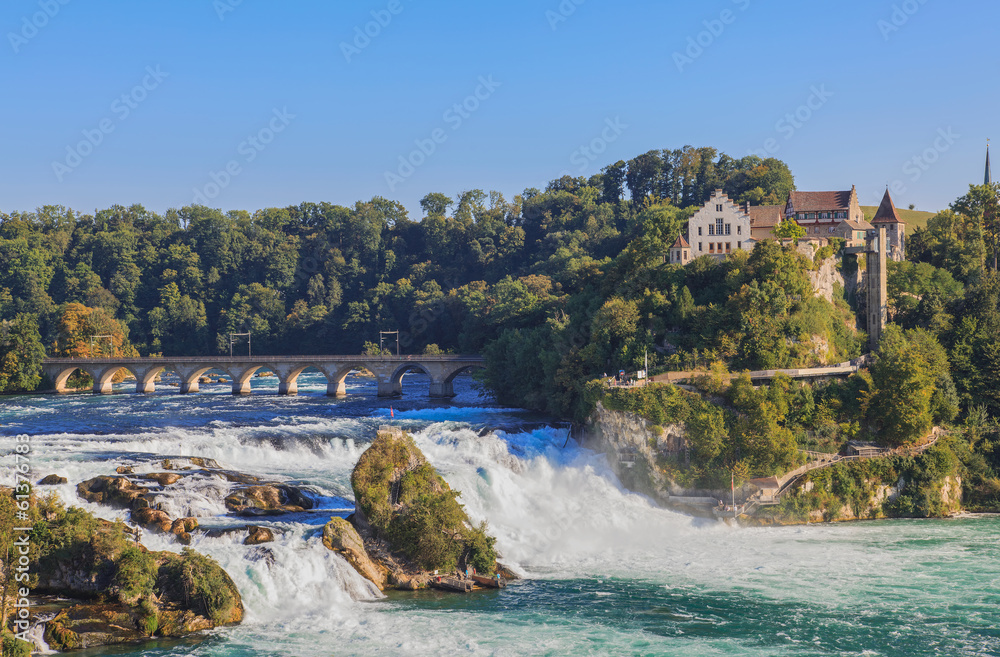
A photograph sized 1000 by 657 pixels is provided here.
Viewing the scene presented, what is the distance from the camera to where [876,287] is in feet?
248

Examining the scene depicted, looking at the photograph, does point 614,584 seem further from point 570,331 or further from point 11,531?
point 570,331

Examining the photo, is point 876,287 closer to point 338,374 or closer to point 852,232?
point 852,232

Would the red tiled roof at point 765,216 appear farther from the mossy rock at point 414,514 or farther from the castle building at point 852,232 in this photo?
the mossy rock at point 414,514

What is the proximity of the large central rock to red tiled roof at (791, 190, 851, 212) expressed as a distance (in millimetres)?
50877

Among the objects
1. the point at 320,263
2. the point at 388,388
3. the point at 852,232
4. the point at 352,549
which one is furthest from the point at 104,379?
the point at 852,232

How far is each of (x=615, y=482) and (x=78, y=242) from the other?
6255 inches

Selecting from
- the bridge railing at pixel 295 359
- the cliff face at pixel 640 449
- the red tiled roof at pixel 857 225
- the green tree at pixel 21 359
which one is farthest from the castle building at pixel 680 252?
the green tree at pixel 21 359

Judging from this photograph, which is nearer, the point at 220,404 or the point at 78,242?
the point at 220,404

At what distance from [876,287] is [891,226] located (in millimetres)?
10145

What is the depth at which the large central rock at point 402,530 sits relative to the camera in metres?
43.5

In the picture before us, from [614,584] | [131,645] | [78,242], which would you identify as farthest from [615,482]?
[78,242]

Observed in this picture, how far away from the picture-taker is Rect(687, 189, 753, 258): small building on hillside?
79.2 metres

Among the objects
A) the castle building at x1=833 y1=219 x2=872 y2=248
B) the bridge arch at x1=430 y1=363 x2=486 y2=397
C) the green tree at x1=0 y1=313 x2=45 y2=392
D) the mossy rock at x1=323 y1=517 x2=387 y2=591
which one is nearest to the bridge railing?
the bridge arch at x1=430 y1=363 x2=486 y2=397

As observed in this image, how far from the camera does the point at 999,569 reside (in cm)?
4688
